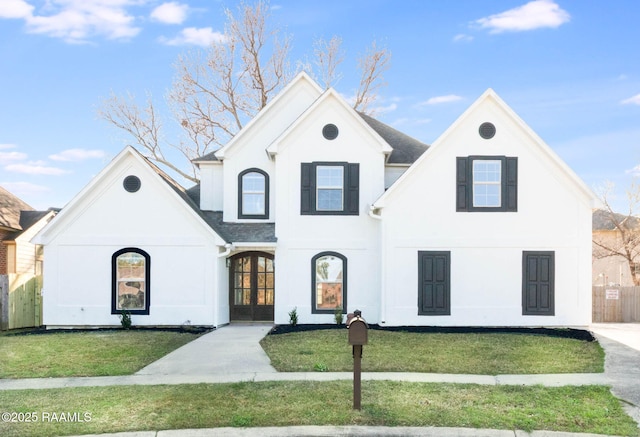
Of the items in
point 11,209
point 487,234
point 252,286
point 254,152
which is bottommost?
point 252,286

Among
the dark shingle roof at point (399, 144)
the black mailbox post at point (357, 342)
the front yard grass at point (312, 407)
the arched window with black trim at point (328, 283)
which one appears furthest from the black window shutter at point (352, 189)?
the black mailbox post at point (357, 342)

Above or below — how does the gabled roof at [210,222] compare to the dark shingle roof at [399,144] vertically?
below

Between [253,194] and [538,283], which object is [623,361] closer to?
[538,283]

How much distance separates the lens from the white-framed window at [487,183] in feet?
55.6

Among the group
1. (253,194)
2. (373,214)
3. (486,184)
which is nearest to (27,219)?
(253,194)

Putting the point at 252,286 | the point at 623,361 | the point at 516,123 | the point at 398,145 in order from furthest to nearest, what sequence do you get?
the point at 398,145
the point at 252,286
the point at 516,123
the point at 623,361

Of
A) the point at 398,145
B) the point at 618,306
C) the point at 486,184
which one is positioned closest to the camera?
the point at 486,184

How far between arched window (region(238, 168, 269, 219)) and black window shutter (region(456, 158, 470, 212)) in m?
6.16

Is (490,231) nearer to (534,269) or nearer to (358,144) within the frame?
(534,269)

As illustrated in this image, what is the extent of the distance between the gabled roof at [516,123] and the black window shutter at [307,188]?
2105 millimetres

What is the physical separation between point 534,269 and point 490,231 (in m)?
1.70

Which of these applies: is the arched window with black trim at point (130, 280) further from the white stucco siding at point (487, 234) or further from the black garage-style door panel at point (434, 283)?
the black garage-style door panel at point (434, 283)

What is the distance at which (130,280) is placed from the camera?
56.3ft

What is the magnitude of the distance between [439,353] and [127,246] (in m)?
9.87
